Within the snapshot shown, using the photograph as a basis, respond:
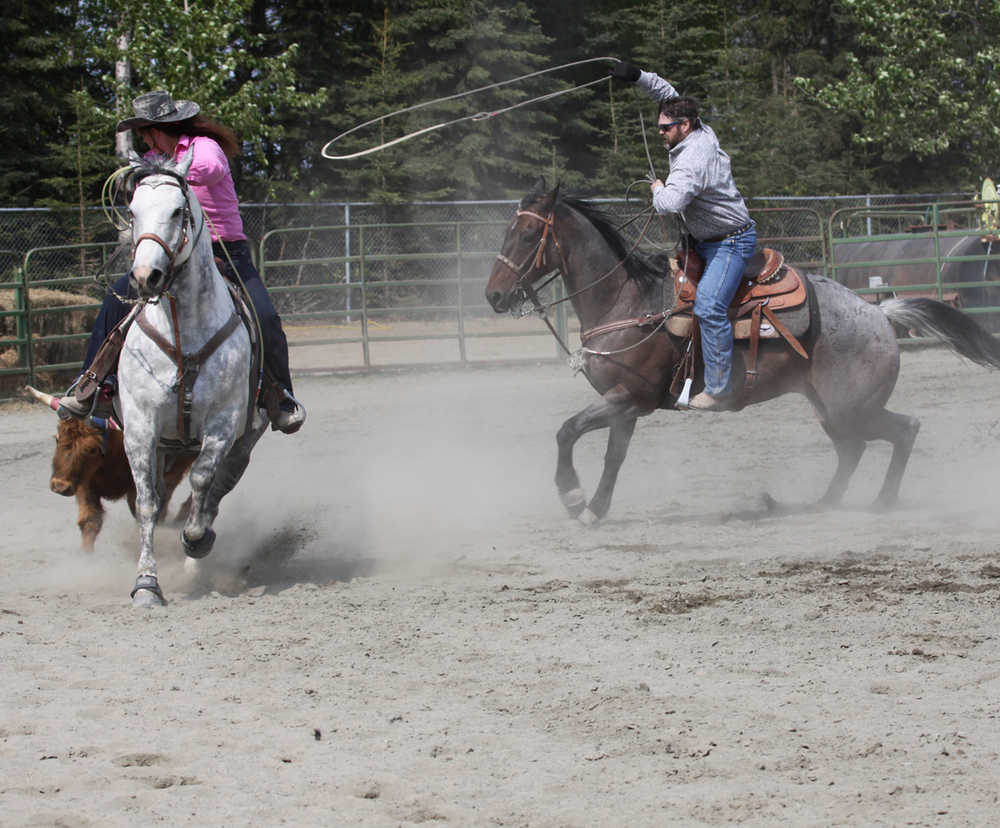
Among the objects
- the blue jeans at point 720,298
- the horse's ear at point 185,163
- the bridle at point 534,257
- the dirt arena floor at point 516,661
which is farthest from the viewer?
the bridle at point 534,257

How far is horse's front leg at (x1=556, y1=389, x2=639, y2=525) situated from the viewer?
25.2 feet

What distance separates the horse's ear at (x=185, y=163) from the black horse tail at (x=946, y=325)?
456 centimetres

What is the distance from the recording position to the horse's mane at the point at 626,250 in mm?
7859

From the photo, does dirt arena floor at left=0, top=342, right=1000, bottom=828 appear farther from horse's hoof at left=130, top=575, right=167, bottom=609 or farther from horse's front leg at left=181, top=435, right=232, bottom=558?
horse's front leg at left=181, top=435, right=232, bottom=558

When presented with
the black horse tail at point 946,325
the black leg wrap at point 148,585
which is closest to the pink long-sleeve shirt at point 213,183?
the black leg wrap at point 148,585

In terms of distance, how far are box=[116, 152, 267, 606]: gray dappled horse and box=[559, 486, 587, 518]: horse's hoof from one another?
2.35 m

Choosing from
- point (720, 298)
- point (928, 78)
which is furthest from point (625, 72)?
point (928, 78)

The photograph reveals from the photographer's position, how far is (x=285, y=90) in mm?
20562

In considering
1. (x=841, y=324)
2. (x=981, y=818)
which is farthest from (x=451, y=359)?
(x=981, y=818)

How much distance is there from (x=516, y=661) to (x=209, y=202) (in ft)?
9.99

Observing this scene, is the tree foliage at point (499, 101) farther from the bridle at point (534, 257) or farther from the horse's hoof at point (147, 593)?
the horse's hoof at point (147, 593)

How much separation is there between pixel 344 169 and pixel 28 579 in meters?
21.1

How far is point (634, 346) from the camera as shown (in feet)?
25.1

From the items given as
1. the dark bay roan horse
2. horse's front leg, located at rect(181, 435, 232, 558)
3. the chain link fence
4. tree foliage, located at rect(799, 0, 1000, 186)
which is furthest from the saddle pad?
tree foliage, located at rect(799, 0, 1000, 186)
